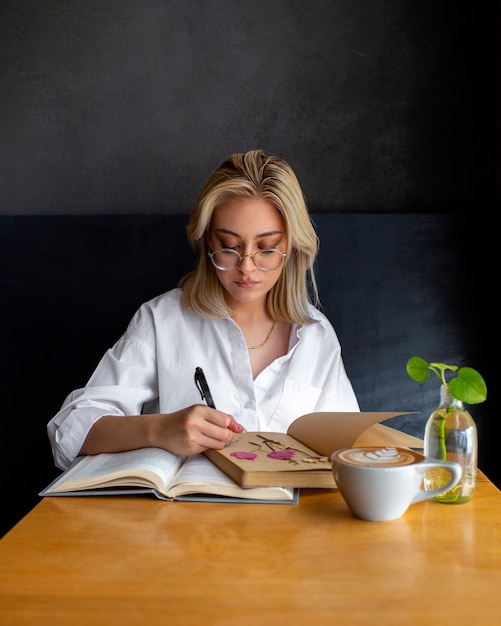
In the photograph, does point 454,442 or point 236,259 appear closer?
point 454,442

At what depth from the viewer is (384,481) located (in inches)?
36.3

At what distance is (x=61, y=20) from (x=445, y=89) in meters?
1.18

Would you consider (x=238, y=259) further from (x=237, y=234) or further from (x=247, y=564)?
(x=247, y=564)

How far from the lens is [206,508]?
40.1 inches

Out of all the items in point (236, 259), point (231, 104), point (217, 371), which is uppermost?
point (231, 104)

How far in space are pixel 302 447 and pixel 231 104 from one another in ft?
4.18

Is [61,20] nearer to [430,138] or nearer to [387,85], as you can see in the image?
[387,85]

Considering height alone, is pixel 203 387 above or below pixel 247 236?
below

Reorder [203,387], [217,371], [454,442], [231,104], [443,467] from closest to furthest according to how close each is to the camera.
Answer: [443,467] → [454,442] → [203,387] → [217,371] → [231,104]

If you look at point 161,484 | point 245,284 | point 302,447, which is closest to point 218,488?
point 161,484

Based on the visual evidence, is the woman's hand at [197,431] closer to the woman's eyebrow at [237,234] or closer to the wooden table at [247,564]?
the wooden table at [247,564]

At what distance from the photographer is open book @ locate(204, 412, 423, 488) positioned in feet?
3.44

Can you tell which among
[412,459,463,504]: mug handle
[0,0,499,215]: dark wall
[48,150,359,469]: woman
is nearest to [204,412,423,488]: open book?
[412,459,463,504]: mug handle

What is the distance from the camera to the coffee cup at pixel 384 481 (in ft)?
3.02
